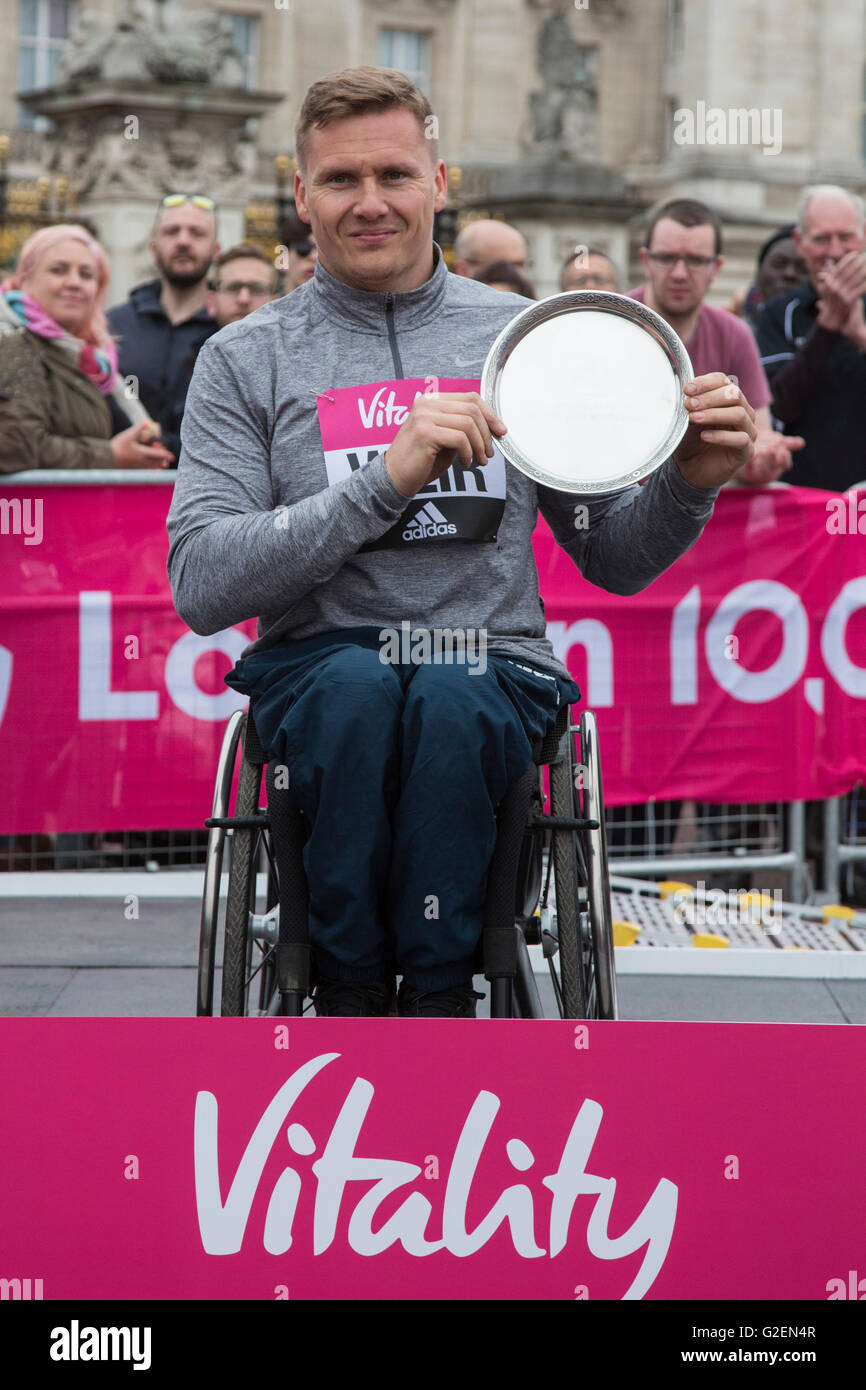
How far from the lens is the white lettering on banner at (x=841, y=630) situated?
20.9ft

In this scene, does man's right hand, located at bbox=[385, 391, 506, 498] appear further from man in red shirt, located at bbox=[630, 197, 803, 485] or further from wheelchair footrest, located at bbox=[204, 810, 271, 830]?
man in red shirt, located at bbox=[630, 197, 803, 485]

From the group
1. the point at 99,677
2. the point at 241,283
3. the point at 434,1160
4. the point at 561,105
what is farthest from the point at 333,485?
the point at 561,105

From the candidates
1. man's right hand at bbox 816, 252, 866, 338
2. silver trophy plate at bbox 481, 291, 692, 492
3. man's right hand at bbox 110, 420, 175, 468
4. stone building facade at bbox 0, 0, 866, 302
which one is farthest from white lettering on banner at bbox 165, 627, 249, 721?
stone building facade at bbox 0, 0, 866, 302

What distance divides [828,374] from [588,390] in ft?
13.3

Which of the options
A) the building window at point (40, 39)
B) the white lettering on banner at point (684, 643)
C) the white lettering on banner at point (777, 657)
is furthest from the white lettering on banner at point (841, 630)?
the building window at point (40, 39)

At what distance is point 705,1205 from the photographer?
248 centimetres

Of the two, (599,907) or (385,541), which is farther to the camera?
(599,907)

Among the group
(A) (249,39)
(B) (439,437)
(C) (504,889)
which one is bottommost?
(C) (504,889)

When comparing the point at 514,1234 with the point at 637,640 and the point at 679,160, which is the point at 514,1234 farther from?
the point at 679,160

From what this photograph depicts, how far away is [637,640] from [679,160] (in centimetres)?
3257

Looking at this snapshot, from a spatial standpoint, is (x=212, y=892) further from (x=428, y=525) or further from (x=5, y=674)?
(x=5, y=674)

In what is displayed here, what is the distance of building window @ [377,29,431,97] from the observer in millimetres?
40812

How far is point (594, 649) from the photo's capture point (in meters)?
6.31

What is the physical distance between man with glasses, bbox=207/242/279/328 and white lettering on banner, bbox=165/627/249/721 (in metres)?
1.75
